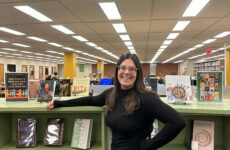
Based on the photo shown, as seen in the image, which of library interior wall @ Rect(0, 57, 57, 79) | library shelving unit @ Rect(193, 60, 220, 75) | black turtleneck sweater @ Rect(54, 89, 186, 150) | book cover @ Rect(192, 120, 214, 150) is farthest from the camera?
library interior wall @ Rect(0, 57, 57, 79)

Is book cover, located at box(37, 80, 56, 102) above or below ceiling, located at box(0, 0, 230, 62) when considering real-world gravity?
below

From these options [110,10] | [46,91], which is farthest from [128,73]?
[110,10]

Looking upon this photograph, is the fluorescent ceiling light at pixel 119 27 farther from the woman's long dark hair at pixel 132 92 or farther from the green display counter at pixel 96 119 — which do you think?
Result: the woman's long dark hair at pixel 132 92

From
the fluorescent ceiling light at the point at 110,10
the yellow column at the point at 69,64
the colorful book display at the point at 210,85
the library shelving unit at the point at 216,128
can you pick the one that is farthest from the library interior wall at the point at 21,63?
the colorful book display at the point at 210,85

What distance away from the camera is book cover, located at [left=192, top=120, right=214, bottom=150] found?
1.76m

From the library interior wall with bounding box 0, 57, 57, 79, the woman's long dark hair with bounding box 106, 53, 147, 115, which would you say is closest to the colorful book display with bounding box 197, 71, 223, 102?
the woman's long dark hair with bounding box 106, 53, 147, 115

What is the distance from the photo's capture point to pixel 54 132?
6.77ft

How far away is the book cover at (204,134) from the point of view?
5.78 feet

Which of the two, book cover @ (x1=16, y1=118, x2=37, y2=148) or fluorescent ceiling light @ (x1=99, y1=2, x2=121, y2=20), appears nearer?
book cover @ (x1=16, y1=118, x2=37, y2=148)

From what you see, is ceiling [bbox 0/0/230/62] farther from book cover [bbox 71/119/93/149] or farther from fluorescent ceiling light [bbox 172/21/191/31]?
book cover [bbox 71/119/93/149]

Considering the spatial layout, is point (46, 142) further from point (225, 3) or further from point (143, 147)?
point (225, 3)

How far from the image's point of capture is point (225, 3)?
15.4 ft

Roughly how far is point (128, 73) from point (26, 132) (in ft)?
3.67

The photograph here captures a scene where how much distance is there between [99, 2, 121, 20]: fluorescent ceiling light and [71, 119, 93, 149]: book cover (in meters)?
3.15
